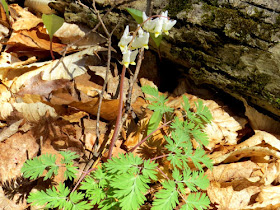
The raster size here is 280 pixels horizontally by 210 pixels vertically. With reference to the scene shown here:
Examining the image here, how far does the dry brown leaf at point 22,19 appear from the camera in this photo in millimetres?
3486

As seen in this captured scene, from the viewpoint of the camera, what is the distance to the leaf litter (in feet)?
7.65

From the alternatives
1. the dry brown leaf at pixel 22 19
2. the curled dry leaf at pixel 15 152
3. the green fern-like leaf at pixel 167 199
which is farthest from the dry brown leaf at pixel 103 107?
the dry brown leaf at pixel 22 19

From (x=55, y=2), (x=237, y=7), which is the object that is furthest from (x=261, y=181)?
(x=55, y=2)

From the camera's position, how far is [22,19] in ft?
11.9

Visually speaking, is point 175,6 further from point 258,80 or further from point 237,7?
point 258,80

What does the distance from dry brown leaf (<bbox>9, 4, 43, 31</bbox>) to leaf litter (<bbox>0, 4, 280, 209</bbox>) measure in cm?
35

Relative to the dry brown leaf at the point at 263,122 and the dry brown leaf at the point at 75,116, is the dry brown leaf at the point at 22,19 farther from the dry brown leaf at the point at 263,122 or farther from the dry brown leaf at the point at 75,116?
the dry brown leaf at the point at 263,122

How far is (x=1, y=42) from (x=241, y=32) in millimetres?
2874

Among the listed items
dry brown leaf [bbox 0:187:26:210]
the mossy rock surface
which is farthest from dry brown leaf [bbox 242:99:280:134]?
dry brown leaf [bbox 0:187:26:210]

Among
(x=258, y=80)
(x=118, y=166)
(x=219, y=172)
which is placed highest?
(x=258, y=80)

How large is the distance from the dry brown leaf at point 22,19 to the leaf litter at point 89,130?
0.35 m

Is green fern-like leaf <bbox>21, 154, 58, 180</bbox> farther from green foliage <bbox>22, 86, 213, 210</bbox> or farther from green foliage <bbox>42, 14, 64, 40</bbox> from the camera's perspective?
green foliage <bbox>42, 14, 64, 40</bbox>

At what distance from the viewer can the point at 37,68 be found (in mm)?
3141

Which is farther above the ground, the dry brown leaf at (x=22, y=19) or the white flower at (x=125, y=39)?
the white flower at (x=125, y=39)
